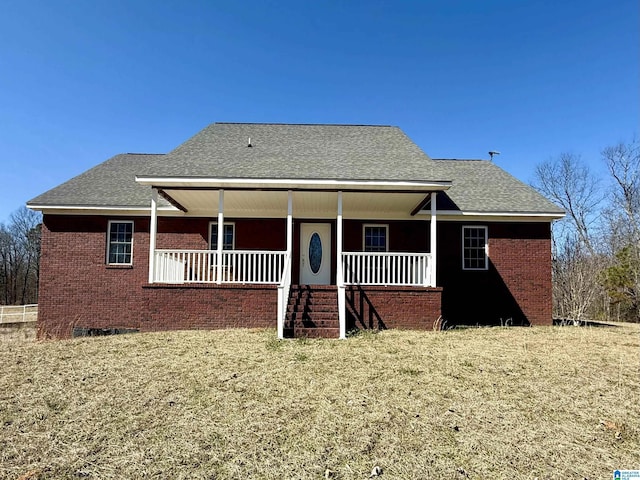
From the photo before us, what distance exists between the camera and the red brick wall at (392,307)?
32.4ft

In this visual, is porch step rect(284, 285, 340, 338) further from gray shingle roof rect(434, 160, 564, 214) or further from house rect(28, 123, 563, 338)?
gray shingle roof rect(434, 160, 564, 214)

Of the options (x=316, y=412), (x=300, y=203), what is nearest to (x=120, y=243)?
(x=300, y=203)

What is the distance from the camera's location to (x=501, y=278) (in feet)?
41.1

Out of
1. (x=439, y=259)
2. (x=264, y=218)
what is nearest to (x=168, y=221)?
(x=264, y=218)

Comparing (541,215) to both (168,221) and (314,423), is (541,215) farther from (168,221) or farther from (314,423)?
(168,221)

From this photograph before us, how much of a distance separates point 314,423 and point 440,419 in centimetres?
139

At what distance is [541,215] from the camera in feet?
40.0

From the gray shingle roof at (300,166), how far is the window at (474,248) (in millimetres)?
805

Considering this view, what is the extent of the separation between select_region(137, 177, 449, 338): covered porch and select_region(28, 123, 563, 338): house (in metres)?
0.05

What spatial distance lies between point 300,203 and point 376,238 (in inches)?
116

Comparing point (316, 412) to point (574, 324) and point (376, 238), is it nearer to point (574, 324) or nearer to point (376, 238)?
point (376, 238)

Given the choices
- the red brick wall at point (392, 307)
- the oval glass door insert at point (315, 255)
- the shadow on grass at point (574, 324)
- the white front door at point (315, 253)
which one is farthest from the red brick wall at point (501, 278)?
the oval glass door insert at point (315, 255)

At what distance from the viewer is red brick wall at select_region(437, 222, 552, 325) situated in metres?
12.4

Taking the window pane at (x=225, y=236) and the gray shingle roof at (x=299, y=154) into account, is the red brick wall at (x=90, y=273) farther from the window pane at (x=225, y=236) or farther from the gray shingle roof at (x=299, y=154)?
the gray shingle roof at (x=299, y=154)
